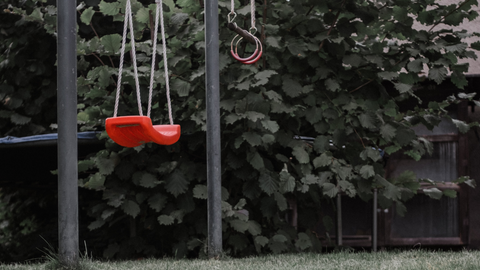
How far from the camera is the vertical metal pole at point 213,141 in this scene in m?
3.47

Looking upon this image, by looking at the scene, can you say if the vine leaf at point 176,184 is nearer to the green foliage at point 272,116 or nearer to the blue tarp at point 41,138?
the green foliage at point 272,116

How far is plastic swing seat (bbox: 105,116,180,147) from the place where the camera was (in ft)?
8.46

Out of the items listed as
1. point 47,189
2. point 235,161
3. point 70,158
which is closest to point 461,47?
point 235,161

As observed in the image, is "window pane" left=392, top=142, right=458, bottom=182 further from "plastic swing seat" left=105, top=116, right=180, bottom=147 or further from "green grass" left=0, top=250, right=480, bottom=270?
"plastic swing seat" left=105, top=116, right=180, bottom=147

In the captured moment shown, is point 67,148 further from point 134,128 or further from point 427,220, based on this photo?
point 427,220

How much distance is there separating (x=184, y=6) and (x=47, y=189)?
3882 millimetres

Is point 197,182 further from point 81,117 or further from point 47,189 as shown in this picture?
point 47,189

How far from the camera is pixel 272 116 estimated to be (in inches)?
173

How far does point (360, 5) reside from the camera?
4402mm

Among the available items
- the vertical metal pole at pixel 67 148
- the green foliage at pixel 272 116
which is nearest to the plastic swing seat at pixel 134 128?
the vertical metal pole at pixel 67 148

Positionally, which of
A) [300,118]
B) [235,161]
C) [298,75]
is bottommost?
[235,161]

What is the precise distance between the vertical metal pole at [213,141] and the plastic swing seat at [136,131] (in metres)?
0.65

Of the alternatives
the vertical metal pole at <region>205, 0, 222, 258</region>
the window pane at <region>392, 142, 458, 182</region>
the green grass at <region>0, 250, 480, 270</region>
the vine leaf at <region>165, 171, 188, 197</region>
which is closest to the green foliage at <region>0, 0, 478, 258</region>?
the vine leaf at <region>165, 171, 188, 197</region>

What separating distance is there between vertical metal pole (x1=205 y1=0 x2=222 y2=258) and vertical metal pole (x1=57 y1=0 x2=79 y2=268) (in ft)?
2.94
